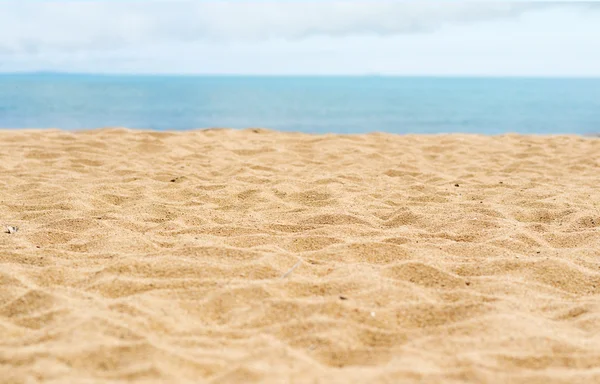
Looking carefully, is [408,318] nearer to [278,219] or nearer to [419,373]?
[419,373]

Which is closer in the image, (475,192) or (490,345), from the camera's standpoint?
(490,345)

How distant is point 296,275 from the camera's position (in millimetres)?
2625

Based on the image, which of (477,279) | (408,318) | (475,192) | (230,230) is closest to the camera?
(408,318)

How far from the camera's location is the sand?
1921mm

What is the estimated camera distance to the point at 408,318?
2.27m

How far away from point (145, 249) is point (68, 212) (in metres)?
0.99

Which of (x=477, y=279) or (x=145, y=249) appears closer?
(x=477, y=279)

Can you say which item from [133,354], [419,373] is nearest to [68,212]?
[133,354]

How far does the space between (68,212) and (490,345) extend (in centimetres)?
272

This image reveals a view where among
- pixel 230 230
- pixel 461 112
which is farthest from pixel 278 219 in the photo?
pixel 461 112

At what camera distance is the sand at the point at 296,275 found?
1.92 meters

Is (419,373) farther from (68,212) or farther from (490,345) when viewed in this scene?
(68,212)

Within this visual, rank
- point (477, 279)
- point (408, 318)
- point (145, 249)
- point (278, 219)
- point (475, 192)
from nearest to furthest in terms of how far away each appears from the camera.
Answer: point (408, 318) → point (477, 279) → point (145, 249) → point (278, 219) → point (475, 192)

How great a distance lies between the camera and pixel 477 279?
104 inches
